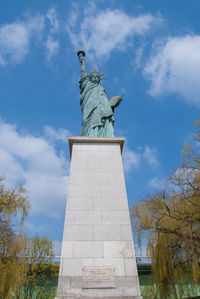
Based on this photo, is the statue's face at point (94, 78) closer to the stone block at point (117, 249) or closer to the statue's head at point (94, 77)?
the statue's head at point (94, 77)

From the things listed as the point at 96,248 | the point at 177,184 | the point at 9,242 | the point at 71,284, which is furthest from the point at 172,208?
the point at 9,242

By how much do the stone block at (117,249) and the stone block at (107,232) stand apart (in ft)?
0.46

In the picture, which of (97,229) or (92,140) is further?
(92,140)

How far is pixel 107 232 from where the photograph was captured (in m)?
7.00

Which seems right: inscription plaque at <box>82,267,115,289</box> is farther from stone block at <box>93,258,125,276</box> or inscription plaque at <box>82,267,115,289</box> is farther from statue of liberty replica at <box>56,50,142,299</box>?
stone block at <box>93,258,125,276</box>

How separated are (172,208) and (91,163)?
317 cm

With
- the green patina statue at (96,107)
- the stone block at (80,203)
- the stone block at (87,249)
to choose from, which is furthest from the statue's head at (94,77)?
the stone block at (87,249)

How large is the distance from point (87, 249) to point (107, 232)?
0.75m

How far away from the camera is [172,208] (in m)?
8.27

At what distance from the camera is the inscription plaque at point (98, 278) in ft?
19.8

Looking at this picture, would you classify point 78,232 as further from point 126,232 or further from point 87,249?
point 126,232

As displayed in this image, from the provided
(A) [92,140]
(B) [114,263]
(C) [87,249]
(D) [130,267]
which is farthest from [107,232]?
(A) [92,140]

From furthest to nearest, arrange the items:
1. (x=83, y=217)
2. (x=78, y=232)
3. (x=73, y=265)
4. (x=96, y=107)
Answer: (x=96, y=107), (x=83, y=217), (x=78, y=232), (x=73, y=265)

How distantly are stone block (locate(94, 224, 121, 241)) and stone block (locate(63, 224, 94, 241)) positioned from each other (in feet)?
0.57
